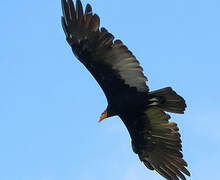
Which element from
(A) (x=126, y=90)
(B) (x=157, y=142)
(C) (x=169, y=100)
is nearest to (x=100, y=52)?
(A) (x=126, y=90)

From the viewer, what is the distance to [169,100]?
35.8 ft

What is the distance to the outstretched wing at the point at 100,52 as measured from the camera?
410 inches

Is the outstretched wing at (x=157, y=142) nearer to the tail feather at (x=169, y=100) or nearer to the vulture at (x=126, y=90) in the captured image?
the vulture at (x=126, y=90)

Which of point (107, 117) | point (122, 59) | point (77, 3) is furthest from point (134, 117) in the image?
point (77, 3)

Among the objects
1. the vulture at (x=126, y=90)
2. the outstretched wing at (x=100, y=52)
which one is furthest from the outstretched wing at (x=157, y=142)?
the outstretched wing at (x=100, y=52)

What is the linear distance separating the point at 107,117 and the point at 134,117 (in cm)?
74

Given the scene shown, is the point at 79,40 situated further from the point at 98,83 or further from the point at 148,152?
the point at 148,152

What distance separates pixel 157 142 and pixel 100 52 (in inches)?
105

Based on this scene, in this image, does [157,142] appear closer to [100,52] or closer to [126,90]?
[126,90]

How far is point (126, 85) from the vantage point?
1088 centimetres

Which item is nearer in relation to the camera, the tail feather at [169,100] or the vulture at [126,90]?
the vulture at [126,90]

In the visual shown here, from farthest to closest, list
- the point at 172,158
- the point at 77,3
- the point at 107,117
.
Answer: the point at 172,158 → the point at 107,117 → the point at 77,3

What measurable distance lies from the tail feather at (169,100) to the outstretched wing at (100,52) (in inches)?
10.8

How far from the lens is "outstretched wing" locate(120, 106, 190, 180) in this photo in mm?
11805
